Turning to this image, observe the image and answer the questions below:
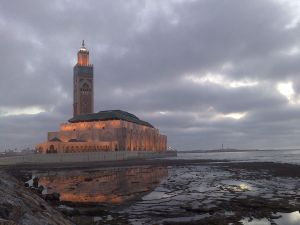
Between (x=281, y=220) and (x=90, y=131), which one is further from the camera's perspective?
(x=90, y=131)

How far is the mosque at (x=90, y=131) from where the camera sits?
110 m

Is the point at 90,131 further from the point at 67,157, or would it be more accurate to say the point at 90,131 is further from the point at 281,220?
the point at 281,220

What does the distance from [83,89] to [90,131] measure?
119 ft

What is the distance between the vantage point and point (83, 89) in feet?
518

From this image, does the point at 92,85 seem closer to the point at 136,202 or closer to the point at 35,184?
the point at 35,184

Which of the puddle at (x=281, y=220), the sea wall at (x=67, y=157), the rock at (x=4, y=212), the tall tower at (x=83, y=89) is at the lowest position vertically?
the puddle at (x=281, y=220)

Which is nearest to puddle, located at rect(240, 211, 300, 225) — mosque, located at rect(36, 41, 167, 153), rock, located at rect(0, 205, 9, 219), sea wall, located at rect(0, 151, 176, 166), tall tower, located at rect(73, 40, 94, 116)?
rock, located at rect(0, 205, 9, 219)

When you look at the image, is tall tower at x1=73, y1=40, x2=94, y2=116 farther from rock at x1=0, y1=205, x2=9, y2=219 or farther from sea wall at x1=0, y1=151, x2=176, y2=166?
rock at x1=0, y1=205, x2=9, y2=219

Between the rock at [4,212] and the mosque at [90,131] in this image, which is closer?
the rock at [4,212]

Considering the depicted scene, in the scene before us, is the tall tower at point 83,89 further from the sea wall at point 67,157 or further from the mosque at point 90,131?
the sea wall at point 67,157

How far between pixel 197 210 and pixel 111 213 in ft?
18.3

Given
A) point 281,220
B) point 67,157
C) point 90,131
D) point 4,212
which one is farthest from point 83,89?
point 4,212

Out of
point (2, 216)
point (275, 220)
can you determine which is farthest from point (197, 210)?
point (2, 216)

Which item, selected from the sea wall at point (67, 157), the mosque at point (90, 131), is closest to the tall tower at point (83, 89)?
the mosque at point (90, 131)
